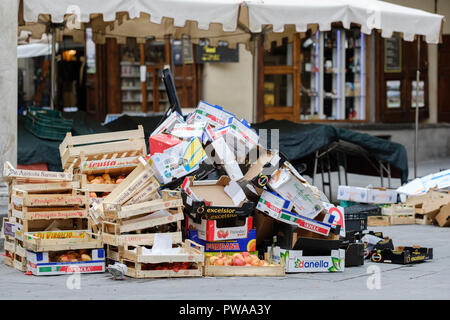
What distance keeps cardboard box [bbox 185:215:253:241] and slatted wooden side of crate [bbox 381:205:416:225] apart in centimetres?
382

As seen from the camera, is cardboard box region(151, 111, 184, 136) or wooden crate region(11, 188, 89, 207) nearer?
wooden crate region(11, 188, 89, 207)

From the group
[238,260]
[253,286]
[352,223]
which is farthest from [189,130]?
[253,286]

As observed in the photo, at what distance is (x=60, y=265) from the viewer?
690 centimetres

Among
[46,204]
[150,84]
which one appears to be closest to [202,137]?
[46,204]

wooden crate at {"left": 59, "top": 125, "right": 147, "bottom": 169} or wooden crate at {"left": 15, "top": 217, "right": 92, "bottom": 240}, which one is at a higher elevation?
wooden crate at {"left": 59, "top": 125, "right": 147, "bottom": 169}

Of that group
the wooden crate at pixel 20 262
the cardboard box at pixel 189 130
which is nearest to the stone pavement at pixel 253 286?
the wooden crate at pixel 20 262

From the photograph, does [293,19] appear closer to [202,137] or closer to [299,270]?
[202,137]

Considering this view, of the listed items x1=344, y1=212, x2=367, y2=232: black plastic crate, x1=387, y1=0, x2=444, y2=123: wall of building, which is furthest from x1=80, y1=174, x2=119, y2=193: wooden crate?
x1=387, y1=0, x2=444, y2=123: wall of building

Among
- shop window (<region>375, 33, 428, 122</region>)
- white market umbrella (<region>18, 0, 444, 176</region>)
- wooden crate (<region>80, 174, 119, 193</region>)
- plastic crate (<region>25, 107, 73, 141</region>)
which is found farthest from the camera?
shop window (<region>375, 33, 428, 122</region>)

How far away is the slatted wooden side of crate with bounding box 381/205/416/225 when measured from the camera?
35.0 feet

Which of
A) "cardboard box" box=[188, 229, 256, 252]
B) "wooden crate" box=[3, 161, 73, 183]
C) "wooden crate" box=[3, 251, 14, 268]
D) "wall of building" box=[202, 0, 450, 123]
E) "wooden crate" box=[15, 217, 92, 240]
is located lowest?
"wooden crate" box=[3, 251, 14, 268]

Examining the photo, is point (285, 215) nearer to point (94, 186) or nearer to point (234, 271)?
point (234, 271)

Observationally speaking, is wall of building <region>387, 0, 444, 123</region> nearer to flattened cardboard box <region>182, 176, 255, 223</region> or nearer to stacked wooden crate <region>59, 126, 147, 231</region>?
stacked wooden crate <region>59, 126, 147, 231</region>
